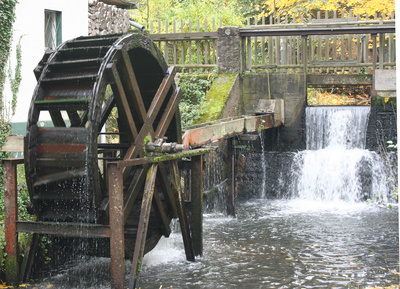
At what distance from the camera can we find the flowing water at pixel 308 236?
6.43m

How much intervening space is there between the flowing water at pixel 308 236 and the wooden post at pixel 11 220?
0.38 m

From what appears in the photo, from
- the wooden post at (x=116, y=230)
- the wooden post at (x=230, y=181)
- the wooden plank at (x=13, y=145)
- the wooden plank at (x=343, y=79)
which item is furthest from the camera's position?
the wooden plank at (x=343, y=79)

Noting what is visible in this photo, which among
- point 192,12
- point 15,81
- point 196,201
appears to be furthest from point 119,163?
point 192,12

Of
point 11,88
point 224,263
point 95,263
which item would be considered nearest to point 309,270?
point 224,263

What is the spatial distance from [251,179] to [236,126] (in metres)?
2.96

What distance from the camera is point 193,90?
12.6m

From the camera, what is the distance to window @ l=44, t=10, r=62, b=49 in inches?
401

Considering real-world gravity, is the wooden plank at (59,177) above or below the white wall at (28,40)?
below

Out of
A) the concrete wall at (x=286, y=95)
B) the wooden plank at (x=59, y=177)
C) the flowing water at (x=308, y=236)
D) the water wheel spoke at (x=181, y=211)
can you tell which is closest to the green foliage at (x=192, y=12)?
the concrete wall at (x=286, y=95)

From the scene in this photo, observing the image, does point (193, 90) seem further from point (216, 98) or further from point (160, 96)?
point (160, 96)

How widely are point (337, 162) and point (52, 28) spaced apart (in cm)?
641

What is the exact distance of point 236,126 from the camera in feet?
31.5

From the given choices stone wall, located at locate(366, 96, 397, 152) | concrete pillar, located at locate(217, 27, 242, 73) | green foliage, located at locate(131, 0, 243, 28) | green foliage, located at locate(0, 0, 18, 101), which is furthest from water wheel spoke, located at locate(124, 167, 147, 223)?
green foliage, located at locate(131, 0, 243, 28)

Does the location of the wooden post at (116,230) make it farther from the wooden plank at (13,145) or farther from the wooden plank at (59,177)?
the wooden plank at (13,145)
